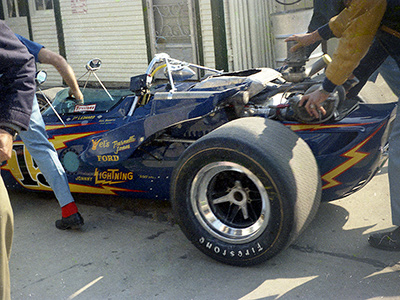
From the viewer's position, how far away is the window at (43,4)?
12039mm

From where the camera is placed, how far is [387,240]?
322cm

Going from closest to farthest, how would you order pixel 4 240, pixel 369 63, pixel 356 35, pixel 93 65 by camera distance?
pixel 4 240 < pixel 356 35 < pixel 369 63 < pixel 93 65

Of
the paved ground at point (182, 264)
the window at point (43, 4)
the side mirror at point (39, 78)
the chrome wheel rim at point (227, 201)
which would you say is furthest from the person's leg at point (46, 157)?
the window at point (43, 4)

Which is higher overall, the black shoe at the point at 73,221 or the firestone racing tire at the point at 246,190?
the firestone racing tire at the point at 246,190

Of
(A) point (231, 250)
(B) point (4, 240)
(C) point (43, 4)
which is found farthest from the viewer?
(C) point (43, 4)

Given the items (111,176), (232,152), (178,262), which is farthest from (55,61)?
(178,262)

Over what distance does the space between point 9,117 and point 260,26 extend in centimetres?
731

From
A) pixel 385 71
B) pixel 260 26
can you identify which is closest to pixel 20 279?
pixel 385 71

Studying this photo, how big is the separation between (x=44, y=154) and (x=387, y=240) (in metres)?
2.51

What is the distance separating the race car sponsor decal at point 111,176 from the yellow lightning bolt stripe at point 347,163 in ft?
4.98

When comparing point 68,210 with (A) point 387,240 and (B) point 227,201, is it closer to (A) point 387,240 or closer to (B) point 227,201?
(B) point 227,201

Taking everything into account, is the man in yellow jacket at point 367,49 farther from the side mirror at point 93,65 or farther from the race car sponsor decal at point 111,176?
the side mirror at point 93,65

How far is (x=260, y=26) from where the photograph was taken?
9023 millimetres

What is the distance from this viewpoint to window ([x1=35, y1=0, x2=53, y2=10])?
12.0m
